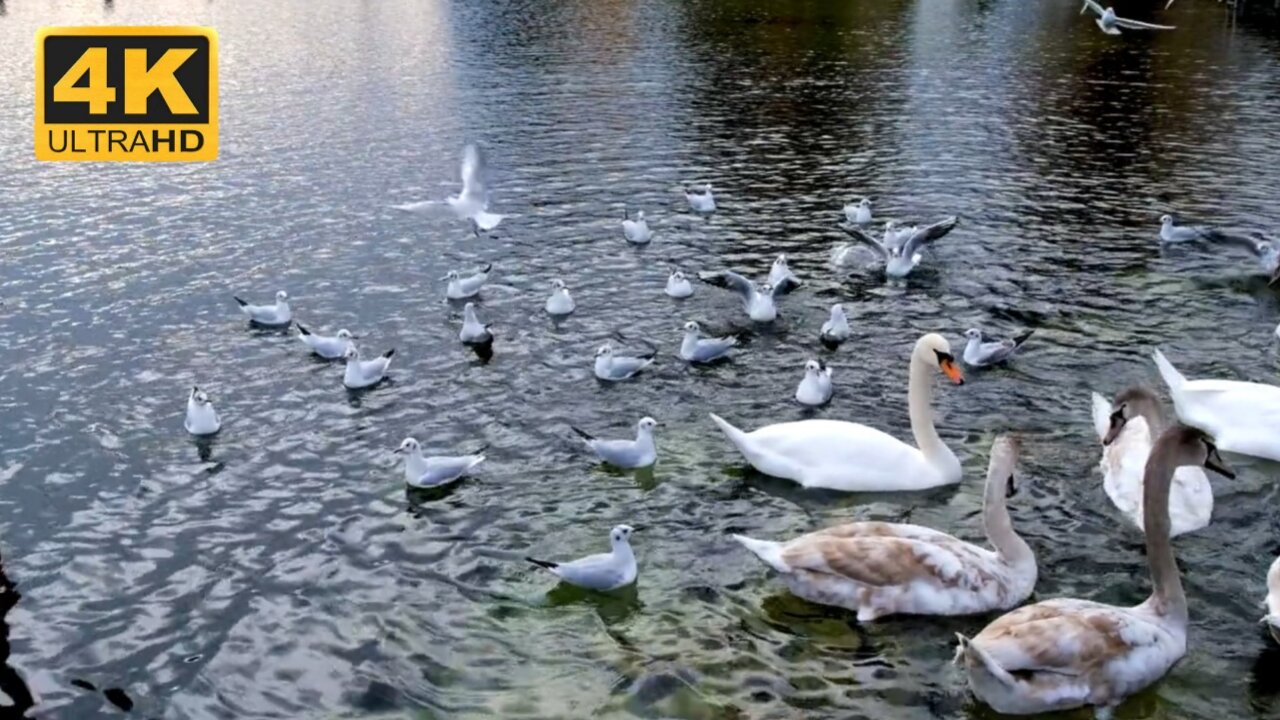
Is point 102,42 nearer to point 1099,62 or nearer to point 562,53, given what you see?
point 562,53

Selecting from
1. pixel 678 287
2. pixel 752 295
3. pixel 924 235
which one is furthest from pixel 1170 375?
pixel 678 287

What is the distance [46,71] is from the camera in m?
40.0

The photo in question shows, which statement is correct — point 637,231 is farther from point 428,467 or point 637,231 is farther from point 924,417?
point 428,467

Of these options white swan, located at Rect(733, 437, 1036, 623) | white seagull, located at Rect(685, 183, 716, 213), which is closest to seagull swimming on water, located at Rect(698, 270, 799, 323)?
white seagull, located at Rect(685, 183, 716, 213)

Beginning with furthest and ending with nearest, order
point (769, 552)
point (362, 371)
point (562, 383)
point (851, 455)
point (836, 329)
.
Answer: point (836, 329) < point (562, 383) < point (362, 371) < point (851, 455) < point (769, 552)

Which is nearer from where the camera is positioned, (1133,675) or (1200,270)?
(1133,675)

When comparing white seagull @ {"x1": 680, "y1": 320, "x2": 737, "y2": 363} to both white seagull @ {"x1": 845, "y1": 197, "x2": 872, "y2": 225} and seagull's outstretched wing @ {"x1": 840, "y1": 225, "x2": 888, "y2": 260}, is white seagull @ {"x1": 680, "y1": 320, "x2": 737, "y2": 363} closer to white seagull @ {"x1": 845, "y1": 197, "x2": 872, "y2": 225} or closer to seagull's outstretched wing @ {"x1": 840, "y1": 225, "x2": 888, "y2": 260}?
seagull's outstretched wing @ {"x1": 840, "y1": 225, "x2": 888, "y2": 260}

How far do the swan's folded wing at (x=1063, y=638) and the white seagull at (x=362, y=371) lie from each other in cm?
1010

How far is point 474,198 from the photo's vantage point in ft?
82.5

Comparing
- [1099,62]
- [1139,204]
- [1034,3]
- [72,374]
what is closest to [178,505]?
[72,374]

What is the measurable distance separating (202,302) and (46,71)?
75.2 ft

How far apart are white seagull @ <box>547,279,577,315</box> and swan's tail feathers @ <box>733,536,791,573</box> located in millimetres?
8869

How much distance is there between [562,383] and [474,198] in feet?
26.5

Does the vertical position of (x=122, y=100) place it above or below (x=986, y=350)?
above
